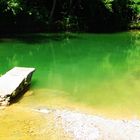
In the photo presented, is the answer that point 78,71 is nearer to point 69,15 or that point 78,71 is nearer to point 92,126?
point 92,126

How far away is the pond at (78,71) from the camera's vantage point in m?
13.1

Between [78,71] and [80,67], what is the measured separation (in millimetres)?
916

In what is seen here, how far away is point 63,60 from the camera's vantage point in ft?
68.0

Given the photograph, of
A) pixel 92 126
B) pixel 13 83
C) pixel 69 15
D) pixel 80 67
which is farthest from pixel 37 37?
pixel 92 126

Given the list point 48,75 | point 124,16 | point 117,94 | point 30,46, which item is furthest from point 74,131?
point 124,16

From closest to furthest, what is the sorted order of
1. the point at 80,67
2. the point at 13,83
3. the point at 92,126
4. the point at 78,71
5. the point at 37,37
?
the point at 92,126
the point at 13,83
the point at 78,71
the point at 80,67
the point at 37,37

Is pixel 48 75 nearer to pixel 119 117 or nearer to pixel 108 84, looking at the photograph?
pixel 108 84

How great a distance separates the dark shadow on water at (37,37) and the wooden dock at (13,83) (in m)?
11.5

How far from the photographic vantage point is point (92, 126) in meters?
10.7

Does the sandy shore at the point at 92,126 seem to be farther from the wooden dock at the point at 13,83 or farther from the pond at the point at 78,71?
the wooden dock at the point at 13,83

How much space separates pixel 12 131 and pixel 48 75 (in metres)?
7.17

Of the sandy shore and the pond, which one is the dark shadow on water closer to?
the pond

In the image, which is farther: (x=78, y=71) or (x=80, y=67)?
(x=80, y=67)

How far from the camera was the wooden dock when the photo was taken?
1241 cm
